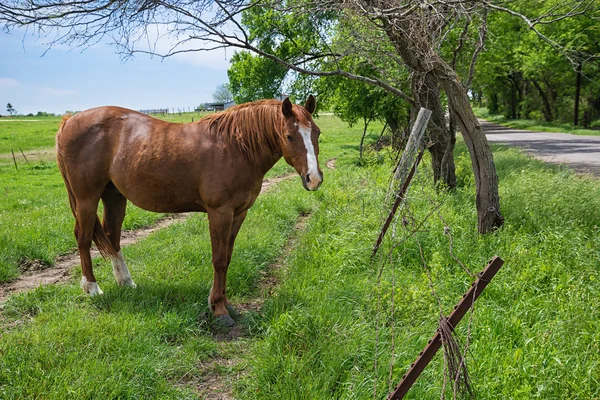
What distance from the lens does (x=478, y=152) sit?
5723 millimetres

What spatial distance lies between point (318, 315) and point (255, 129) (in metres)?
1.90

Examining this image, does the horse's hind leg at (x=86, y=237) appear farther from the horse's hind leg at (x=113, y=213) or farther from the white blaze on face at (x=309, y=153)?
the white blaze on face at (x=309, y=153)

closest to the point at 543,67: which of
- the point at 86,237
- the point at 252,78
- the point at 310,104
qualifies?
the point at 252,78

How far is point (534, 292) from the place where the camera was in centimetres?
382

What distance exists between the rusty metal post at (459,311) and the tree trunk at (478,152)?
380 centimetres

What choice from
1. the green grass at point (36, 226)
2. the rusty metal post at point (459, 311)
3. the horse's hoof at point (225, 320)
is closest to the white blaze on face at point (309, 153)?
the horse's hoof at point (225, 320)

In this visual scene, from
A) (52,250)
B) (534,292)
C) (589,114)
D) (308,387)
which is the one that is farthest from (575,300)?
(589,114)

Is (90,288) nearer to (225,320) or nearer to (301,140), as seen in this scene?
(225,320)

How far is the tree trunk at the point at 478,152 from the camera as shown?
5488 mm

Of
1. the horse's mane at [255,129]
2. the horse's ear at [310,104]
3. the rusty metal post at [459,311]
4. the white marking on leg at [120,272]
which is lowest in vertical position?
the white marking on leg at [120,272]

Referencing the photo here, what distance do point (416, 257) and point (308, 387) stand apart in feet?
8.58

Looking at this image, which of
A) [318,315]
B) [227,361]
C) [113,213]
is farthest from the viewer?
[113,213]

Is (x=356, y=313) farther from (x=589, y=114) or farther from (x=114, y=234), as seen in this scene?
(x=589, y=114)

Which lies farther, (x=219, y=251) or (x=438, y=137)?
(x=438, y=137)
